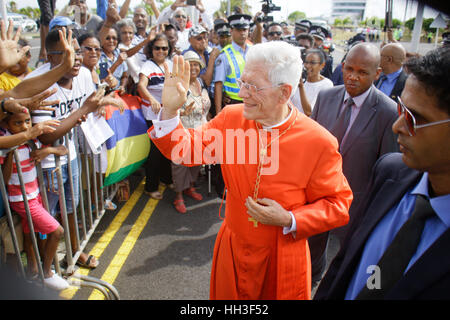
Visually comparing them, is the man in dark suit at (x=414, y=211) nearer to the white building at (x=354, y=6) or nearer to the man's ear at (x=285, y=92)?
the white building at (x=354, y=6)

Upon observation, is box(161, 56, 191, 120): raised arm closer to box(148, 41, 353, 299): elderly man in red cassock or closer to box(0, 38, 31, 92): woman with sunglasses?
box(148, 41, 353, 299): elderly man in red cassock

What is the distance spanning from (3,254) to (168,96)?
1.74 meters

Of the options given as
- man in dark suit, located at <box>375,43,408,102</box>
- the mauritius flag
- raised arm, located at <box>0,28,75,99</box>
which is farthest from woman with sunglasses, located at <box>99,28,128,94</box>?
man in dark suit, located at <box>375,43,408,102</box>

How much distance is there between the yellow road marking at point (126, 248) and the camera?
9.98 feet

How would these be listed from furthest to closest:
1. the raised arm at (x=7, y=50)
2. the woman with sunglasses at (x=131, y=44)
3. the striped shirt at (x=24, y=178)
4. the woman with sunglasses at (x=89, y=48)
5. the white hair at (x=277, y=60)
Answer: the woman with sunglasses at (x=131, y=44) → the woman with sunglasses at (x=89, y=48) → the striped shirt at (x=24, y=178) → the raised arm at (x=7, y=50) → the white hair at (x=277, y=60)

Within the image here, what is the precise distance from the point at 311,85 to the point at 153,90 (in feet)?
7.25

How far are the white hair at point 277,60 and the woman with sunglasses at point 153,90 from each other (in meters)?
2.64

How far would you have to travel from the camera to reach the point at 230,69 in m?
4.91

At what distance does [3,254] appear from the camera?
7.57 feet

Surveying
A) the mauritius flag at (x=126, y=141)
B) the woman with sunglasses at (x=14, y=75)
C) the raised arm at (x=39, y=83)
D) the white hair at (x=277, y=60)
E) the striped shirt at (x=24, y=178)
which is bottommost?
the mauritius flag at (x=126, y=141)

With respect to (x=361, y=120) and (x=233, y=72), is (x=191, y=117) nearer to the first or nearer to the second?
(x=233, y=72)

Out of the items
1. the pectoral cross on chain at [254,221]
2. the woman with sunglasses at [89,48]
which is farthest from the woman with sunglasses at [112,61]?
the pectoral cross on chain at [254,221]

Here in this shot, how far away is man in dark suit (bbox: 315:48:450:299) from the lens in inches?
41.1

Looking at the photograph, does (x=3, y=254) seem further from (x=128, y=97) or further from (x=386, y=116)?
(x=386, y=116)
